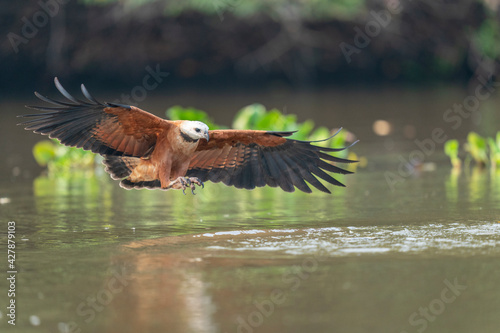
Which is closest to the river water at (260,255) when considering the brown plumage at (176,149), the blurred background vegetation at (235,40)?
the brown plumage at (176,149)

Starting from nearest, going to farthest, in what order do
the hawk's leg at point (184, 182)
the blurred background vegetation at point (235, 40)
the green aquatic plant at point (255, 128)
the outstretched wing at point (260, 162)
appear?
1. the hawk's leg at point (184, 182)
2. the outstretched wing at point (260, 162)
3. the green aquatic plant at point (255, 128)
4. the blurred background vegetation at point (235, 40)

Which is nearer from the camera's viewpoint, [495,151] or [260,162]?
[260,162]

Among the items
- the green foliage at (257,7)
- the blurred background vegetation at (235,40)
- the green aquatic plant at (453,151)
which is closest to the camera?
the green aquatic plant at (453,151)

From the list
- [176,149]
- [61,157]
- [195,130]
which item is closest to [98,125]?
[176,149]

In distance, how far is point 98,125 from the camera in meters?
6.23

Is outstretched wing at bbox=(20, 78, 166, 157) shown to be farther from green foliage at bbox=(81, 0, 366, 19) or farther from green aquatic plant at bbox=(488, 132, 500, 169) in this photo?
green foliage at bbox=(81, 0, 366, 19)

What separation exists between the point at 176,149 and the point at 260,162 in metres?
0.76

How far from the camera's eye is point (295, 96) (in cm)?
2177

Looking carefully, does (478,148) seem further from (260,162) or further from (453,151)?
(260,162)

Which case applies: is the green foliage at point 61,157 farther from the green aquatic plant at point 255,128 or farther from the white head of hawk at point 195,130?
the white head of hawk at point 195,130

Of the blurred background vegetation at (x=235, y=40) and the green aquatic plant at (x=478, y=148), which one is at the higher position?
the blurred background vegetation at (x=235, y=40)

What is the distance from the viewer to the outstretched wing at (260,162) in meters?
6.62

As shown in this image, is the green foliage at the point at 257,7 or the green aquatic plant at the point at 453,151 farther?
the green foliage at the point at 257,7

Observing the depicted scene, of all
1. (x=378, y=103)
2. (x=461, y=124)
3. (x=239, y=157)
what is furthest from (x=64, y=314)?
(x=378, y=103)
